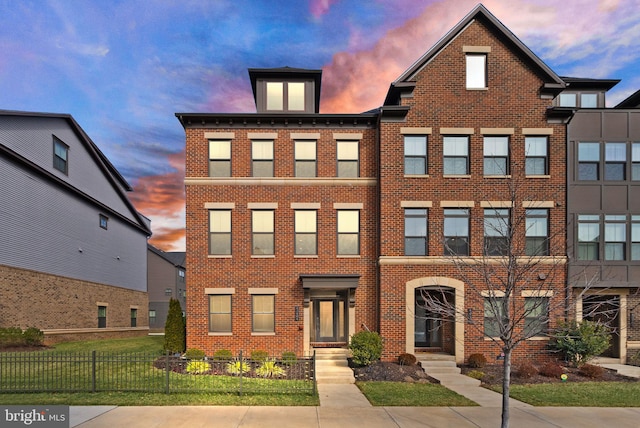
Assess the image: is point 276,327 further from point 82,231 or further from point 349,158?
point 82,231

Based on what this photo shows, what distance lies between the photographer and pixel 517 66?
17797mm

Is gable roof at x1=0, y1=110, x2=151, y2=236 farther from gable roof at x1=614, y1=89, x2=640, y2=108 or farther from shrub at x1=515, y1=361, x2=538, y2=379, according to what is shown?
gable roof at x1=614, y1=89, x2=640, y2=108

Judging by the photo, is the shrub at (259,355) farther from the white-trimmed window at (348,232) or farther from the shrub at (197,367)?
the white-trimmed window at (348,232)

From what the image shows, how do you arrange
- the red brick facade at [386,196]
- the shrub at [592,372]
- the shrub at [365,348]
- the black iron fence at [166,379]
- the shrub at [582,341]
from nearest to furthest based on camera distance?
the black iron fence at [166,379]
the shrub at [592,372]
the shrub at [365,348]
the shrub at [582,341]
the red brick facade at [386,196]

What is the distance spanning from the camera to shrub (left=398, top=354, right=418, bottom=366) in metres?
16.0

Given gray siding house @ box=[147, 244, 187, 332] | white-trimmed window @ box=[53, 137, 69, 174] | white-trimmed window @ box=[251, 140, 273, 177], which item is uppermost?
white-trimmed window @ box=[53, 137, 69, 174]

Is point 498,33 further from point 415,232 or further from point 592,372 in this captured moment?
point 592,372

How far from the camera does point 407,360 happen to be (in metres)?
16.0

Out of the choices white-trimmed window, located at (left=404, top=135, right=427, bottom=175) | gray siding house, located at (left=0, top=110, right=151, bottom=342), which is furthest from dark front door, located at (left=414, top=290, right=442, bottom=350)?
gray siding house, located at (left=0, top=110, right=151, bottom=342)

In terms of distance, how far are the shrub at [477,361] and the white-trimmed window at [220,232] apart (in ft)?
38.4

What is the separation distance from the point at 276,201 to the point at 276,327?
5.85 metres

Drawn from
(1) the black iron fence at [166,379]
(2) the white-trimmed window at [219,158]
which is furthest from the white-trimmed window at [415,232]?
(2) the white-trimmed window at [219,158]

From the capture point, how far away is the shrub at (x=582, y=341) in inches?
616

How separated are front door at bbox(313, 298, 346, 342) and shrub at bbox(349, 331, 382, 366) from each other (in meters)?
3.43
